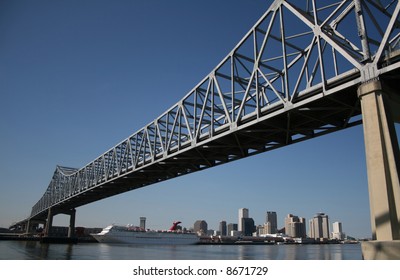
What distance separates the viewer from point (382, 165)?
17125 mm

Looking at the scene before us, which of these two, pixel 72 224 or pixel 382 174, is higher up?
pixel 382 174

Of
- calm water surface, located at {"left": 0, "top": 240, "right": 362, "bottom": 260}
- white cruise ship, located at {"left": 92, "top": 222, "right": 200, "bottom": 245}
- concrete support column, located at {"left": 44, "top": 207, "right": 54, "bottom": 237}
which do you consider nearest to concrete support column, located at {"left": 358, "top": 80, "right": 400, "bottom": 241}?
calm water surface, located at {"left": 0, "top": 240, "right": 362, "bottom": 260}

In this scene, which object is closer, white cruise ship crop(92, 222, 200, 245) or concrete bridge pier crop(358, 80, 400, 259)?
concrete bridge pier crop(358, 80, 400, 259)

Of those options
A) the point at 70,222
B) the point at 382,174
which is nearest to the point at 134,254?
the point at 382,174

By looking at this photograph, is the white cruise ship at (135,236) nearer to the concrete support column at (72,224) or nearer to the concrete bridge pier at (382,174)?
the concrete support column at (72,224)

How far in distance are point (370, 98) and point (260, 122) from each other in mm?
10873

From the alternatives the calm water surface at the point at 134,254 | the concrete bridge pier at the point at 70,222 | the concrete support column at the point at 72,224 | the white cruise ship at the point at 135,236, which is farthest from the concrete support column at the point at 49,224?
the calm water surface at the point at 134,254

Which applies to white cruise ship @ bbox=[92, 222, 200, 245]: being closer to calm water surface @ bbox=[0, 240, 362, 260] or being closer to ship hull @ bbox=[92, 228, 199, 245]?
ship hull @ bbox=[92, 228, 199, 245]

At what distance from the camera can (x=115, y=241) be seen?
436ft

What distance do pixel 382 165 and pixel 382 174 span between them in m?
0.43

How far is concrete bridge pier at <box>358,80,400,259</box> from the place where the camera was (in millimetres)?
16250

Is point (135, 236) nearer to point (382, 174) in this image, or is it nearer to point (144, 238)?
point (144, 238)

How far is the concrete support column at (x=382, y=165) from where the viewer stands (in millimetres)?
16562
